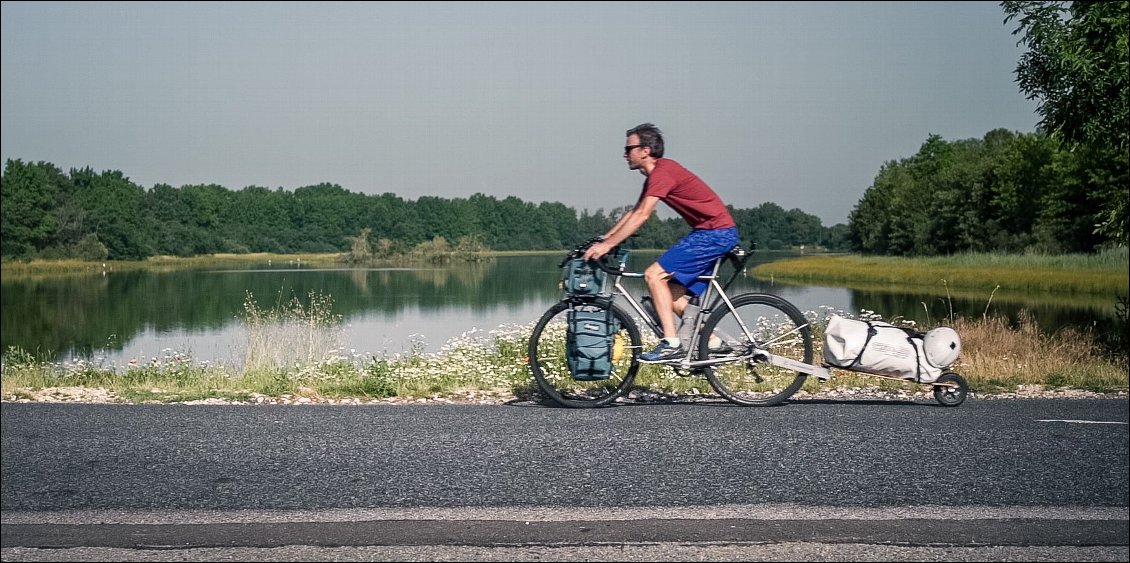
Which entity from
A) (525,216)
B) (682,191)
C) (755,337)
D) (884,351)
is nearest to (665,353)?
(755,337)

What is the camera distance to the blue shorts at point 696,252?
6.91 meters

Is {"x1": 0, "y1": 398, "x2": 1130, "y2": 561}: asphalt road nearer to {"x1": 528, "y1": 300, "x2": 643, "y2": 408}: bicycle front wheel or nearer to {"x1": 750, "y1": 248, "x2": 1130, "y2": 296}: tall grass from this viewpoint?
{"x1": 528, "y1": 300, "x2": 643, "y2": 408}: bicycle front wheel

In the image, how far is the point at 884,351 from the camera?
720cm

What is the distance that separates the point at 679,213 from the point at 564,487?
294cm

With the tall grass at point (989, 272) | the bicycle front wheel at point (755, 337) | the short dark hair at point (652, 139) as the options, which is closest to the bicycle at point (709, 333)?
the bicycle front wheel at point (755, 337)

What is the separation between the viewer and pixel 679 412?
6570mm

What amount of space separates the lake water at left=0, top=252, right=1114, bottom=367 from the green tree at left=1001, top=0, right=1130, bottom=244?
2.86 metres

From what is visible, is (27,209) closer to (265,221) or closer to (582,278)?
(582,278)

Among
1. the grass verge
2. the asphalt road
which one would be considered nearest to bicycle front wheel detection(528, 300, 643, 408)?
the asphalt road

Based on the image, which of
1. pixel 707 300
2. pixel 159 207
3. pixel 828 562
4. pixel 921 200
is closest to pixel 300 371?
pixel 707 300

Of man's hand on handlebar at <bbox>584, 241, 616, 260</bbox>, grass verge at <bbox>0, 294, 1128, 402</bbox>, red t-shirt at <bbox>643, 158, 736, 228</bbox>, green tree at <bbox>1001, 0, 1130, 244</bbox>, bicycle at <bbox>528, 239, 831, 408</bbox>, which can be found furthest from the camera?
green tree at <bbox>1001, 0, 1130, 244</bbox>

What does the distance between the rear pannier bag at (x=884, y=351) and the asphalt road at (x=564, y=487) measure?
2.69ft

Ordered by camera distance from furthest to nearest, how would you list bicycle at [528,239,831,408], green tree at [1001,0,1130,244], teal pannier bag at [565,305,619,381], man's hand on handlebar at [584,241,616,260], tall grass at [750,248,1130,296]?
1. tall grass at [750,248,1130,296]
2. green tree at [1001,0,1130,244]
3. bicycle at [528,239,831,408]
4. teal pannier bag at [565,305,619,381]
5. man's hand on handlebar at [584,241,616,260]

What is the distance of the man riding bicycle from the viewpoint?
6805 millimetres
